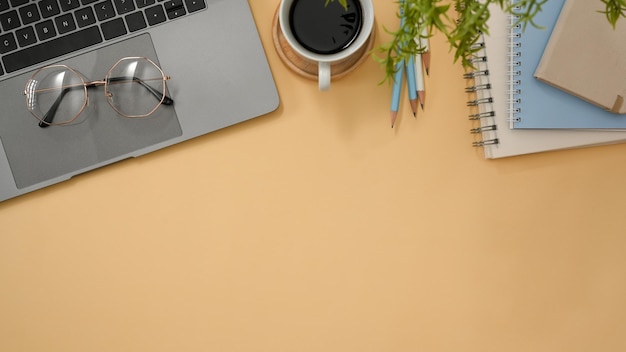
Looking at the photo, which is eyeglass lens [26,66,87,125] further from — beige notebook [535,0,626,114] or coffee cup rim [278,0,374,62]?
beige notebook [535,0,626,114]

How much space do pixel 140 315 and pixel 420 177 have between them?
397 mm

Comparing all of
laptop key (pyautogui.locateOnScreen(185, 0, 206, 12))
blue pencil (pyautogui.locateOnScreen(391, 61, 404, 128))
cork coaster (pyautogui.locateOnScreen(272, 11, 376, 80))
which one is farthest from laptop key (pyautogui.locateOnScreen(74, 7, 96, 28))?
blue pencil (pyautogui.locateOnScreen(391, 61, 404, 128))

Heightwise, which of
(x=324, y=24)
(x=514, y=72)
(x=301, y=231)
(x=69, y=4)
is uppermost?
(x=69, y=4)

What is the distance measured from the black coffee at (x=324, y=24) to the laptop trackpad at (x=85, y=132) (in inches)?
6.6

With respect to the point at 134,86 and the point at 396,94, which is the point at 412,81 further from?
the point at 134,86

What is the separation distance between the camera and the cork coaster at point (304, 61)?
30.4 inches

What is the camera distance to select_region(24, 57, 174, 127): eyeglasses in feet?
2.51

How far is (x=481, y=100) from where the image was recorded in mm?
789

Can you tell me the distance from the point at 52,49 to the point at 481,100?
53 centimetres

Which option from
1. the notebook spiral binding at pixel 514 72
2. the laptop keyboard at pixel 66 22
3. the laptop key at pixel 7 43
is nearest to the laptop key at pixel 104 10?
the laptop keyboard at pixel 66 22

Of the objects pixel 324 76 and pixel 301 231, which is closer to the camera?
pixel 324 76

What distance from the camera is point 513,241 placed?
83 centimetres

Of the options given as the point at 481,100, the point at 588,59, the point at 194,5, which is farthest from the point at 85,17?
the point at 588,59

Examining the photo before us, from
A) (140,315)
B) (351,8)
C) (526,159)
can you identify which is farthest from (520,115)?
(140,315)
